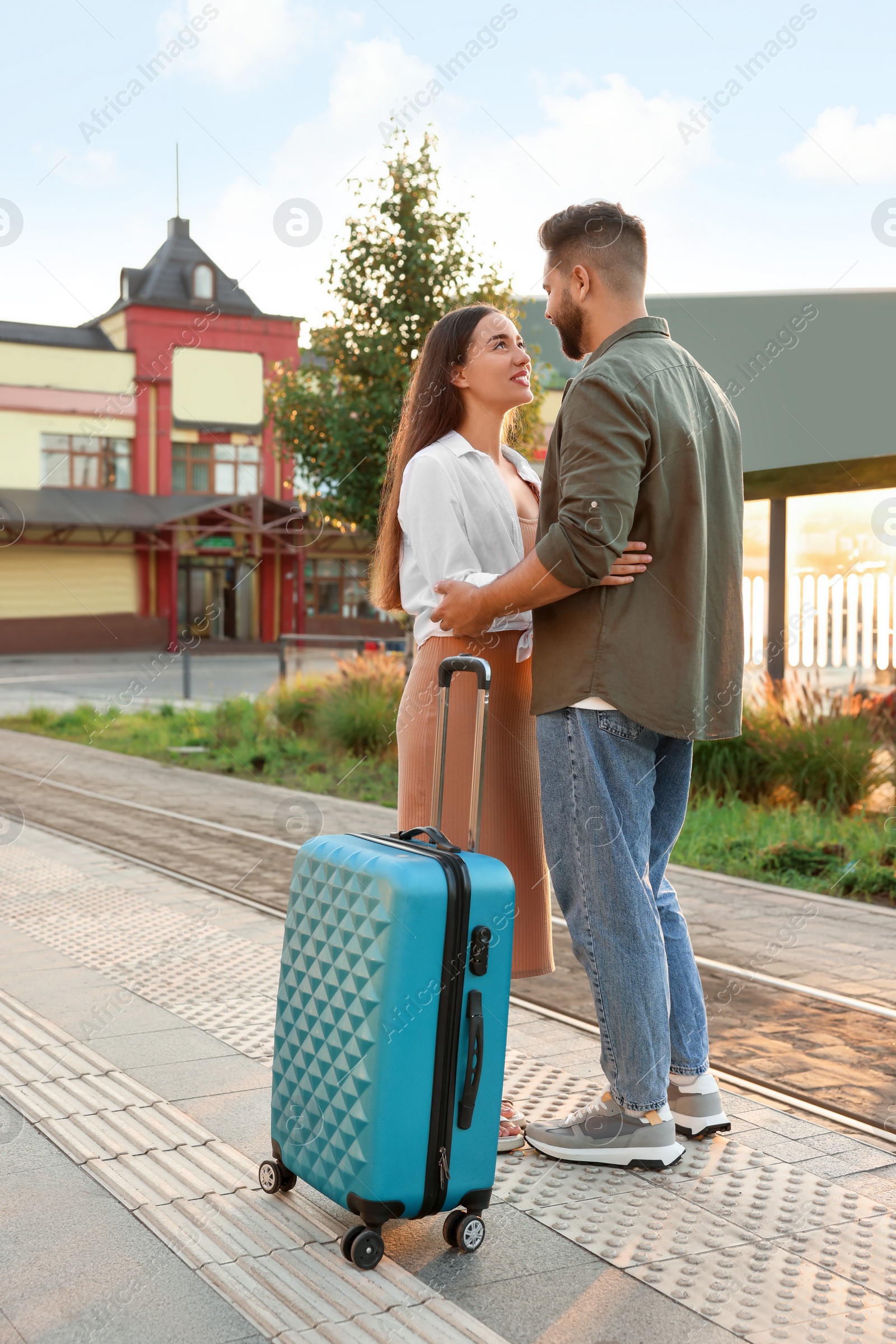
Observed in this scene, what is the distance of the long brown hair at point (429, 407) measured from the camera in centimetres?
308

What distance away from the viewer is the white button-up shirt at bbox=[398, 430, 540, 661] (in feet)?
9.66

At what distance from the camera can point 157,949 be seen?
491 cm

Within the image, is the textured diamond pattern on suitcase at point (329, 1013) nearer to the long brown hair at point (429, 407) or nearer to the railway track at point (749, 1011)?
the long brown hair at point (429, 407)

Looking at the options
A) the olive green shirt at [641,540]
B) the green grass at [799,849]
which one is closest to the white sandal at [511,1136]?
the olive green shirt at [641,540]

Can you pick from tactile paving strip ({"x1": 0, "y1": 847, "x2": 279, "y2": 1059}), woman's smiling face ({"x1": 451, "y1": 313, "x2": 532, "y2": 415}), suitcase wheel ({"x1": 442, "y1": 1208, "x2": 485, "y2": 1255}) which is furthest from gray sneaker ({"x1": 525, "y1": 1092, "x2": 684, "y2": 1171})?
woman's smiling face ({"x1": 451, "y1": 313, "x2": 532, "y2": 415})

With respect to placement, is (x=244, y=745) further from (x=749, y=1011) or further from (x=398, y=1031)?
(x=398, y=1031)

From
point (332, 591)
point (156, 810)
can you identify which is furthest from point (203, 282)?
point (156, 810)

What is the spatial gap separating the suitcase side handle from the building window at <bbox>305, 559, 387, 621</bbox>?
42.4 metres

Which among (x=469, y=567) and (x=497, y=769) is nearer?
(x=469, y=567)

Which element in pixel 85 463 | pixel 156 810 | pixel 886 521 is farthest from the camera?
pixel 85 463

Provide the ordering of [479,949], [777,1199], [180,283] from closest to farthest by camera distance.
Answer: [479,949] < [777,1199] < [180,283]

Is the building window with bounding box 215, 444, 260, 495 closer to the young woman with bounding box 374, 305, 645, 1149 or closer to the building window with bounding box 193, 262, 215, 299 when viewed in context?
the building window with bounding box 193, 262, 215, 299

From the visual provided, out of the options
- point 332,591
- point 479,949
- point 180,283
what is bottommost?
point 479,949

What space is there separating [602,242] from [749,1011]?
2.52 m
